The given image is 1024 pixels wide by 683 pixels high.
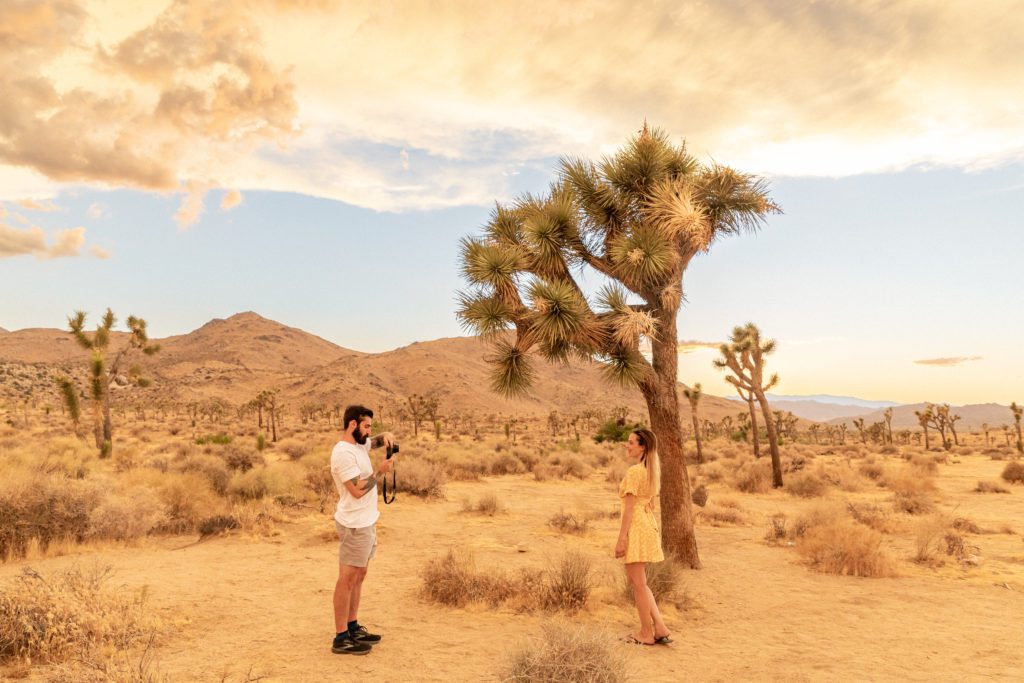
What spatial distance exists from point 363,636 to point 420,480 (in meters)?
10.1

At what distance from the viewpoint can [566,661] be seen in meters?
4.17

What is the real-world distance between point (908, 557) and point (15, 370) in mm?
85349

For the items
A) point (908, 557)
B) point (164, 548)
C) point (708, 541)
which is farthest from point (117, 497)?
point (908, 557)

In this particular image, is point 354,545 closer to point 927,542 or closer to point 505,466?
point 927,542

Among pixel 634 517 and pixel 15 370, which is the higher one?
pixel 15 370

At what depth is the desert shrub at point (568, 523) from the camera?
11914mm

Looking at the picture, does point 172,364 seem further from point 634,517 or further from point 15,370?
point 634,517

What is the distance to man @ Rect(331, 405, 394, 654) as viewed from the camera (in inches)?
206

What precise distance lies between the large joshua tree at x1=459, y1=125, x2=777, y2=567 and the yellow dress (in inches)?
134

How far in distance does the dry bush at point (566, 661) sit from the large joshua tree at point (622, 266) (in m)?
5.12

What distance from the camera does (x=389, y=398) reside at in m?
84.6

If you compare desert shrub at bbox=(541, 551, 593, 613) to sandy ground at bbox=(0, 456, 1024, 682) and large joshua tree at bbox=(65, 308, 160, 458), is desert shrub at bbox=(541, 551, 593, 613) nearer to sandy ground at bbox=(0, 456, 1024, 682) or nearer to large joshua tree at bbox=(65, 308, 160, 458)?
sandy ground at bbox=(0, 456, 1024, 682)

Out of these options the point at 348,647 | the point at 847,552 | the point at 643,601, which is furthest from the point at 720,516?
the point at 348,647

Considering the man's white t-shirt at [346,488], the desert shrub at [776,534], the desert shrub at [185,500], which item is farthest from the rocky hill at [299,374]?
the man's white t-shirt at [346,488]
